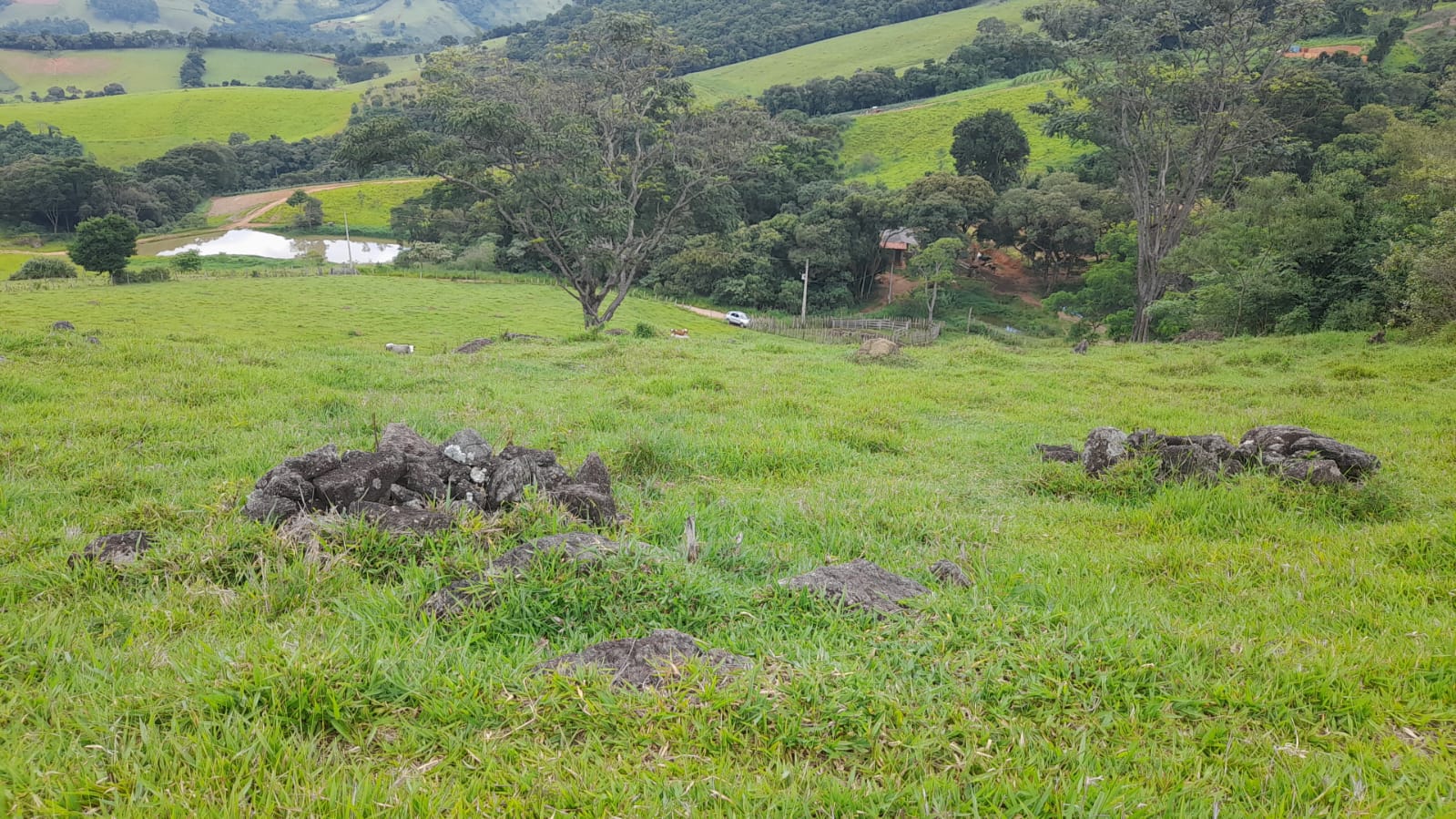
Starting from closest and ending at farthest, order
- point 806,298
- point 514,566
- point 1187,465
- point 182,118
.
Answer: point 514,566 → point 1187,465 → point 806,298 → point 182,118

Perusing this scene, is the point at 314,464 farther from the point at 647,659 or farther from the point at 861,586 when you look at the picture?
the point at 861,586

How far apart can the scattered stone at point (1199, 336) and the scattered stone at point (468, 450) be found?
88.9ft

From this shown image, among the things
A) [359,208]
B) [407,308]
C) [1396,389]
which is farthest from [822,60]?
[1396,389]

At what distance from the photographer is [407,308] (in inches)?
1351

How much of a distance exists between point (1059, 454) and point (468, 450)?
20.0ft

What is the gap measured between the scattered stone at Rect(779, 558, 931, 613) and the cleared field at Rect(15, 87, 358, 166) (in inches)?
4759

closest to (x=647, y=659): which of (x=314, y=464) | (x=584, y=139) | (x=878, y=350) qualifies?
(x=314, y=464)

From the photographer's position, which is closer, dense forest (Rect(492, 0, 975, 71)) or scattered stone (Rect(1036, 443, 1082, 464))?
scattered stone (Rect(1036, 443, 1082, 464))

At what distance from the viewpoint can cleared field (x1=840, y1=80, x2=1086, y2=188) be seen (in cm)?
7575

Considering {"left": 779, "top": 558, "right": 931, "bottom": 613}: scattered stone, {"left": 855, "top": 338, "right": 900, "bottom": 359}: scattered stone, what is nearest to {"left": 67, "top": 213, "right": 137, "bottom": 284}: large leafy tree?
{"left": 855, "top": 338, "right": 900, "bottom": 359}: scattered stone

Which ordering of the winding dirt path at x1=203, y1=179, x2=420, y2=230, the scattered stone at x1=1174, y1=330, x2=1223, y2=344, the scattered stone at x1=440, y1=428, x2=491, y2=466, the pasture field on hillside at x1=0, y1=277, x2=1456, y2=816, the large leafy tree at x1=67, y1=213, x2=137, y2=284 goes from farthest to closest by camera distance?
the winding dirt path at x1=203, y1=179, x2=420, y2=230, the large leafy tree at x1=67, y1=213, x2=137, y2=284, the scattered stone at x1=1174, y1=330, x2=1223, y2=344, the scattered stone at x1=440, y1=428, x2=491, y2=466, the pasture field on hillside at x1=0, y1=277, x2=1456, y2=816

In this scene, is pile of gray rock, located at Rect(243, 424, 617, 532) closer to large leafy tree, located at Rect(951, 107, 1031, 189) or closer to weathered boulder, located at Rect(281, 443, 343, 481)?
weathered boulder, located at Rect(281, 443, 343, 481)

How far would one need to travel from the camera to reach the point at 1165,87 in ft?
96.6

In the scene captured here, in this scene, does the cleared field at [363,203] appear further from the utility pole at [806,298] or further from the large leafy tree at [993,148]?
the large leafy tree at [993,148]
